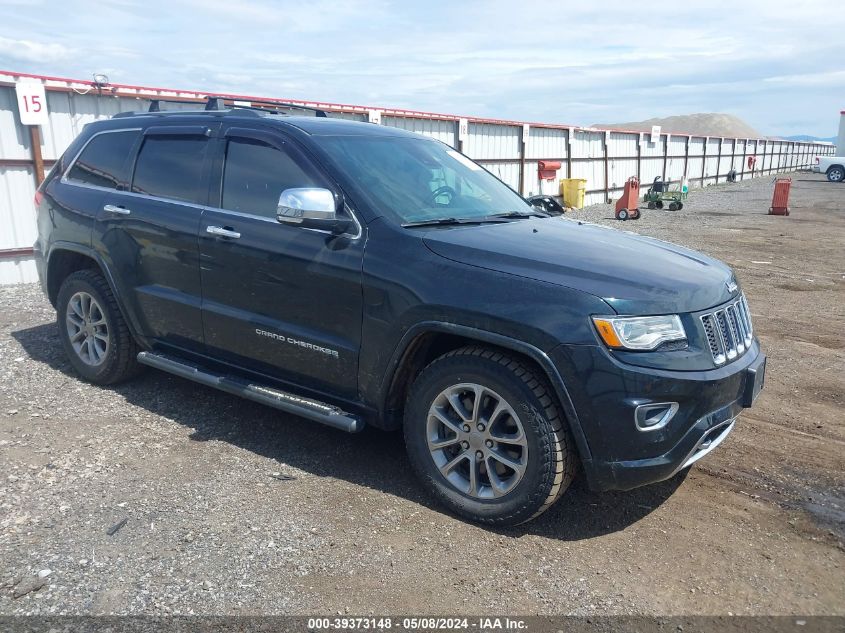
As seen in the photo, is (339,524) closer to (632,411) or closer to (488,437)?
(488,437)

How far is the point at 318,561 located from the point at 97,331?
9.79 ft

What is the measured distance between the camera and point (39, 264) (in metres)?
5.57

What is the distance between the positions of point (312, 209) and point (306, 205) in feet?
0.12

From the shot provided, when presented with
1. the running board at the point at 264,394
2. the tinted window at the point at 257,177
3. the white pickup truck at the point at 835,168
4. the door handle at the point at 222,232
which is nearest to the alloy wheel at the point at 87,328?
the running board at the point at 264,394

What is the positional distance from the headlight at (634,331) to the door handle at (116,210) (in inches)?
133

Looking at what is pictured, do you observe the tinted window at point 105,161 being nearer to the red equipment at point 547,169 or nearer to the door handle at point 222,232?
the door handle at point 222,232

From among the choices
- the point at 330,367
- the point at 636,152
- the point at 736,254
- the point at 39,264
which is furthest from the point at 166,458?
the point at 636,152

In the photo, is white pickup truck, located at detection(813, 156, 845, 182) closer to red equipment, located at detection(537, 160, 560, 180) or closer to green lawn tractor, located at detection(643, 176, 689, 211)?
green lawn tractor, located at detection(643, 176, 689, 211)

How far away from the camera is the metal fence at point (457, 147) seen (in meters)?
9.54

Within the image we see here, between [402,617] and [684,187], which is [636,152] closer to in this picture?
[684,187]

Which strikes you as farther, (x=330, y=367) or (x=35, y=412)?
(x=35, y=412)

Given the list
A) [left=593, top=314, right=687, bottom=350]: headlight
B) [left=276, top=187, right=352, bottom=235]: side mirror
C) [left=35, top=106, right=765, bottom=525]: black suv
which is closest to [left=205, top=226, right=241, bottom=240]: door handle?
[left=35, top=106, right=765, bottom=525]: black suv

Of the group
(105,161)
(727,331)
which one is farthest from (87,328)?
(727,331)

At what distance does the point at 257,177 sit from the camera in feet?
13.7
